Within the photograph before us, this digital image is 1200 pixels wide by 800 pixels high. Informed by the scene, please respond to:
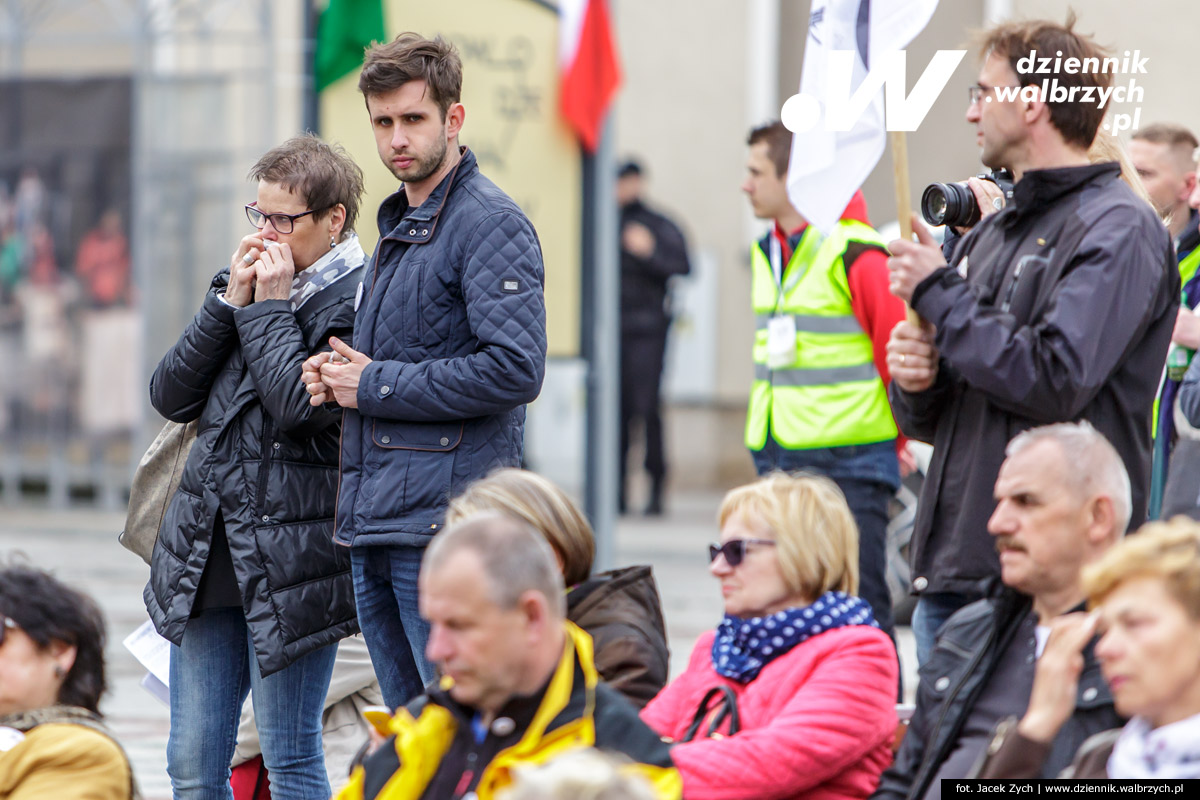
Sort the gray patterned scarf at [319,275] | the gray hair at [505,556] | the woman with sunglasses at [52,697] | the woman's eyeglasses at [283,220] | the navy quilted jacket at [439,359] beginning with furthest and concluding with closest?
the gray patterned scarf at [319,275] → the woman's eyeglasses at [283,220] → the navy quilted jacket at [439,359] → the woman with sunglasses at [52,697] → the gray hair at [505,556]

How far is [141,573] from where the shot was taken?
10812 millimetres

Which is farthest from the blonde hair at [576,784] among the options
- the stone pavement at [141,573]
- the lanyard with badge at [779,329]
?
the lanyard with badge at [779,329]

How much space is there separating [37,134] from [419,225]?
32.1ft

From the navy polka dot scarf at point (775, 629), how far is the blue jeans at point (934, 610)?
0.68 feet

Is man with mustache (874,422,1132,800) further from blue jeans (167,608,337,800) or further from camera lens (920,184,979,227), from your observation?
blue jeans (167,608,337,800)

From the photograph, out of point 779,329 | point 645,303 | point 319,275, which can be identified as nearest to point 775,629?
point 319,275

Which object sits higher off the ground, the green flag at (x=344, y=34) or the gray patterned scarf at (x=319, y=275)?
the green flag at (x=344, y=34)

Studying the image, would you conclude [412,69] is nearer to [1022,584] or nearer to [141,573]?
[1022,584]

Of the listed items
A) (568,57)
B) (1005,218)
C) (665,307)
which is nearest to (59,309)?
(665,307)

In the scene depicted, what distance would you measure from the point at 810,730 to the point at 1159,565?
91cm

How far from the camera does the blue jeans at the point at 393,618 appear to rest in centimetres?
416

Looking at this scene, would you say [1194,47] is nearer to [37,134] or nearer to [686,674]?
[37,134]

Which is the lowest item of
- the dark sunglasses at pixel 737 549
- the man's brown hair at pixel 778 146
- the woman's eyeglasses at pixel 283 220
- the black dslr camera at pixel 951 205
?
the dark sunglasses at pixel 737 549

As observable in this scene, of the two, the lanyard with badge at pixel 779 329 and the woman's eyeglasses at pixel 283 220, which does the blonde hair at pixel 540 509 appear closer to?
the woman's eyeglasses at pixel 283 220
